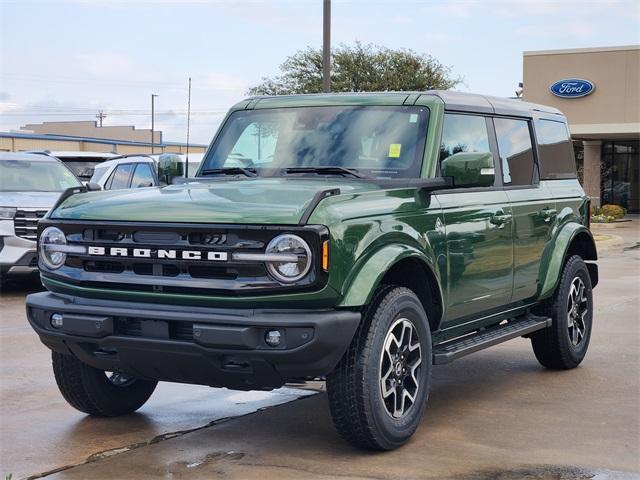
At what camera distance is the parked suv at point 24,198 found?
12.3 meters

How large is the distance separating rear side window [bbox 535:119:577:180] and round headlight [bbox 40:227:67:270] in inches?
150

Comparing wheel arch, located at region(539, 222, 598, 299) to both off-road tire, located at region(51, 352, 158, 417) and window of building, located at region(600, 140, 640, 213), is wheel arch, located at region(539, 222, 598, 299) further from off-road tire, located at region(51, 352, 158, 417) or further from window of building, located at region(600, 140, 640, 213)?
window of building, located at region(600, 140, 640, 213)

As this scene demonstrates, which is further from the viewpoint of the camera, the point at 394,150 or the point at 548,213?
the point at 548,213

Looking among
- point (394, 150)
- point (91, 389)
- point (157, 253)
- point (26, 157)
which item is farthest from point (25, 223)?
point (157, 253)

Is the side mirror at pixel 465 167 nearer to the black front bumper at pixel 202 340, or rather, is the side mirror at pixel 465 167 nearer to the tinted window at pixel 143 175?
the black front bumper at pixel 202 340

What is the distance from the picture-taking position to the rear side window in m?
7.83

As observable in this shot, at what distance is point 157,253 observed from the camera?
16.9ft

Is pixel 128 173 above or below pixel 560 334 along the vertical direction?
above

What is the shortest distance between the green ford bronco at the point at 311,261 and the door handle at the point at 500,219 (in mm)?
16

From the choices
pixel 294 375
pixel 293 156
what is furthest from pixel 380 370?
pixel 293 156

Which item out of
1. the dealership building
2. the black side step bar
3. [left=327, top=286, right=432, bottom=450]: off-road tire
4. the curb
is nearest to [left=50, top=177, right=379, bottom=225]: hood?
[left=327, top=286, right=432, bottom=450]: off-road tire

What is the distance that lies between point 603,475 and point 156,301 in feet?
8.00

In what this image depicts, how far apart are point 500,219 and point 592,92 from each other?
3311cm

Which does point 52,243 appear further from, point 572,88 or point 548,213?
point 572,88
